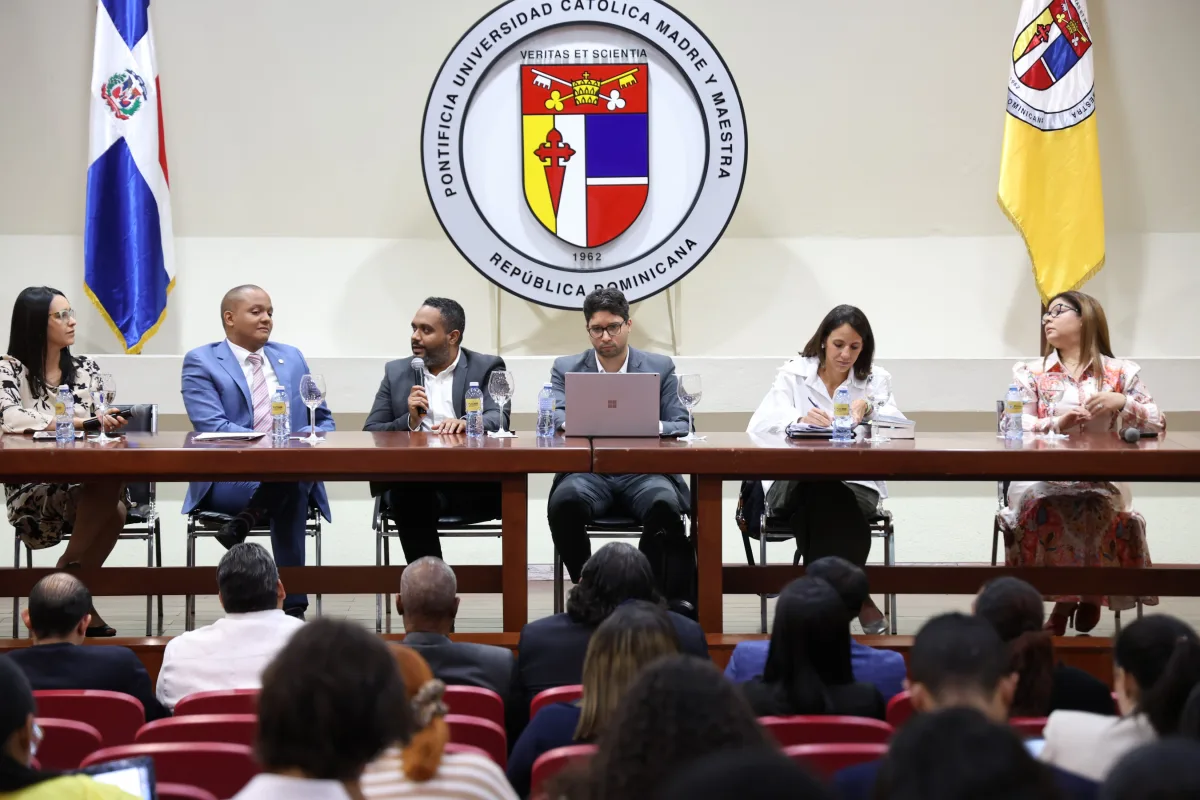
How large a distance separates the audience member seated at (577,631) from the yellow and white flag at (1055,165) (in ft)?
12.0

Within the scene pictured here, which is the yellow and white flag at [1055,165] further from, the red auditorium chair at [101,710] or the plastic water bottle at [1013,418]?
the red auditorium chair at [101,710]

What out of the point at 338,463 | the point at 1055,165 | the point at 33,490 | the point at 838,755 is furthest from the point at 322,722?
the point at 1055,165

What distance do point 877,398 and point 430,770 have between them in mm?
2603

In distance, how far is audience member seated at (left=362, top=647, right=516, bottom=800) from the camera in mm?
1719

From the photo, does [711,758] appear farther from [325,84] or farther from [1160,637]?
[325,84]

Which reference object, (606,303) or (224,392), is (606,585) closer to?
(606,303)

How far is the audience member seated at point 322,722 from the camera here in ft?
4.89

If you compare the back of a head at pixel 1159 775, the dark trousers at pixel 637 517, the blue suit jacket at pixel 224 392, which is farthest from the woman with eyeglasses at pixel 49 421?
the back of a head at pixel 1159 775

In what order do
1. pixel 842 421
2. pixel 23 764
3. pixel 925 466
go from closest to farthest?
pixel 23 764
pixel 925 466
pixel 842 421

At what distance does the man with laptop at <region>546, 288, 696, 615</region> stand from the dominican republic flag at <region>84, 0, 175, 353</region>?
8.02 feet

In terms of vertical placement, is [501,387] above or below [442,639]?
above

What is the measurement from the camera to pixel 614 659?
6.86 feet

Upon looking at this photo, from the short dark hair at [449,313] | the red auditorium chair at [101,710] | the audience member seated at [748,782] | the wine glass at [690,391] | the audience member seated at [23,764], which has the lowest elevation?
the red auditorium chair at [101,710]

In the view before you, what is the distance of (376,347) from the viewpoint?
245 inches
